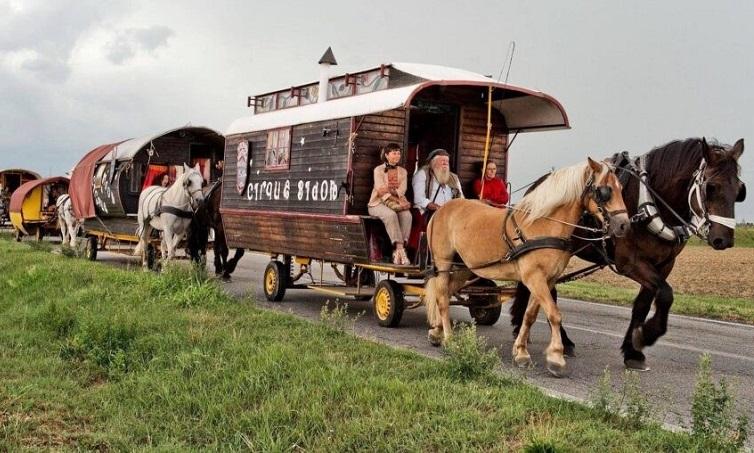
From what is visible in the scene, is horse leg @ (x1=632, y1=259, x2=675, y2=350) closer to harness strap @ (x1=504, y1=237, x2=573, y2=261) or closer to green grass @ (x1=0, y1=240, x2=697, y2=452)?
harness strap @ (x1=504, y1=237, x2=573, y2=261)

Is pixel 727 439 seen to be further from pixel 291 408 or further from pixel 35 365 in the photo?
pixel 35 365

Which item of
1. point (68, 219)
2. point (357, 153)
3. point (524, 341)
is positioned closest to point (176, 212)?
point (357, 153)

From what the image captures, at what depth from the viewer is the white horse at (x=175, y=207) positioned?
15.1 metres

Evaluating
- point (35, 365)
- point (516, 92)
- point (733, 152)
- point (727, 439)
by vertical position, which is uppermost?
point (516, 92)

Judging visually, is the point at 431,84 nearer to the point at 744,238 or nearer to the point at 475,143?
the point at 475,143

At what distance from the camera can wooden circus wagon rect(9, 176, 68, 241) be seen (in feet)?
90.1

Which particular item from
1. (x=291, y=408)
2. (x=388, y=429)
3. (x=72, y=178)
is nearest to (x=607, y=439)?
(x=388, y=429)

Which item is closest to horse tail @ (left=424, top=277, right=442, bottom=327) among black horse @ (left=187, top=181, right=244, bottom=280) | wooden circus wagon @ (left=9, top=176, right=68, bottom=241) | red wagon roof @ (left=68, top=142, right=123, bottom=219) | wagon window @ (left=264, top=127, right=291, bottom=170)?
wagon window @ (left=264, top=127, right=291, bottom=170)

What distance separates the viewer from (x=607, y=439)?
4.85m

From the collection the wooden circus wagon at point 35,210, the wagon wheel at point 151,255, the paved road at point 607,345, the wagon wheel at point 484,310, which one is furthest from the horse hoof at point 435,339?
the wooden circus wagon at point 35,210

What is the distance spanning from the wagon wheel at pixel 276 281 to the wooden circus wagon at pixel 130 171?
5.00m

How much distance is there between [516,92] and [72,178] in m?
15.5

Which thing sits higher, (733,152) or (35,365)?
(733,152)

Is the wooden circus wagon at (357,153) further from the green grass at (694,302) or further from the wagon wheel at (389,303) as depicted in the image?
the green grass at (694,302)
